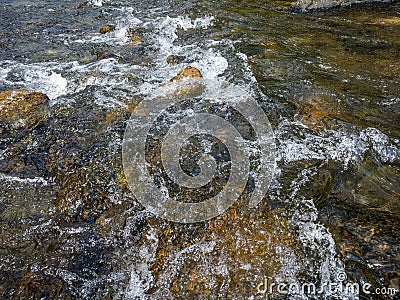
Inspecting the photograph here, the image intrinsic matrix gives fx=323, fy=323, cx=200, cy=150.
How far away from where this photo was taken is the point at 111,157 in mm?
4090

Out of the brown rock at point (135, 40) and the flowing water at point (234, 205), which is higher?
the brown rock at point (135, 40)

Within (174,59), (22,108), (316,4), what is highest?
(316,4)

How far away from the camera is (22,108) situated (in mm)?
5180

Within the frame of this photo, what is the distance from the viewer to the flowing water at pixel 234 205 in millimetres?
2977

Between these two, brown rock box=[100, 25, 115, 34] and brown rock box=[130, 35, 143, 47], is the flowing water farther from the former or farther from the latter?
brown rock box=[100, 25, 115, 34]

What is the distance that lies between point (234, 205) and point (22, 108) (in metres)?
3.87

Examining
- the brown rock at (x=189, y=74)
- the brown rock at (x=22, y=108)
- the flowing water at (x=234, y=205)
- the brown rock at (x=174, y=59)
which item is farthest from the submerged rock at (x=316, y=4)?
the brown rock at (x=22, y=108)

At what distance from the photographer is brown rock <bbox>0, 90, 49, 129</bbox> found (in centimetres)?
498

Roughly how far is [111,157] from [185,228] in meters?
1.45

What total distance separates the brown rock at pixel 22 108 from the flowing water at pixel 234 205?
0.64 feet

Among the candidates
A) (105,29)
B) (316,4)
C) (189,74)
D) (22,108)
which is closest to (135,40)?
(105,29)

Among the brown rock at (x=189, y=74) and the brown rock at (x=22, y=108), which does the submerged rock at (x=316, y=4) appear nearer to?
the brown rock at (x=189, y=74)

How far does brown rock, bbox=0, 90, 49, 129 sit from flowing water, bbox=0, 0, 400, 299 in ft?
0.64

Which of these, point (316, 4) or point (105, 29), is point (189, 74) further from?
point (316, 4)
